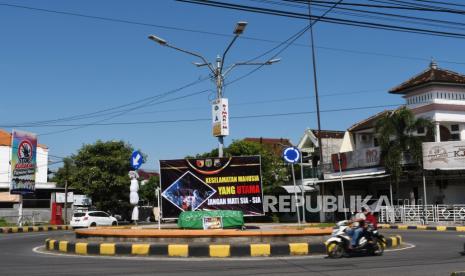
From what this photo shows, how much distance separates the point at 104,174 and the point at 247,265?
33.1 m

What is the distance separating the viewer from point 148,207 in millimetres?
56406

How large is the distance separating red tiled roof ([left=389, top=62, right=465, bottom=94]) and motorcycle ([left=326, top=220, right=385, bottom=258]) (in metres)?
22.2

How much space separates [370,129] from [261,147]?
28.6 ft

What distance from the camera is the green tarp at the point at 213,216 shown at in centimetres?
1786

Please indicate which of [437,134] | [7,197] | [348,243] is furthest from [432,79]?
[7,197]

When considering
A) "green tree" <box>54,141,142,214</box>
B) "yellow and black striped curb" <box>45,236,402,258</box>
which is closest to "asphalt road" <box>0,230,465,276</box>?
"yellow and black striped curb" <box>45,236,402,258</box>

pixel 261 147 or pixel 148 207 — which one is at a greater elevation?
pixel 261 147

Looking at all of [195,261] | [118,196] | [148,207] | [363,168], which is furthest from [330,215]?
[195,261]

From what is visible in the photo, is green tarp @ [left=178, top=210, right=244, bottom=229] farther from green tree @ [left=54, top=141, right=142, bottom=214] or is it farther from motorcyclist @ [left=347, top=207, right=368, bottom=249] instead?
green tree @ [left=54, top=141, right=142, bottom=214]

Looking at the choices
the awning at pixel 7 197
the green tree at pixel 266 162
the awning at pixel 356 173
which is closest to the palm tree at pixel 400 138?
the awning at pixel 356 173

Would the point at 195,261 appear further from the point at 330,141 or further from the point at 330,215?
the point at 330,141

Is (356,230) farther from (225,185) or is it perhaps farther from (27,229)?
(27,229)

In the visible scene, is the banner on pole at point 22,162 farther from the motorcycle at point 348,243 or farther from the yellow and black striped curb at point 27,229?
the motorcycle at point 348,243

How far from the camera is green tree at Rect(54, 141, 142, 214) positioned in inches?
1726
